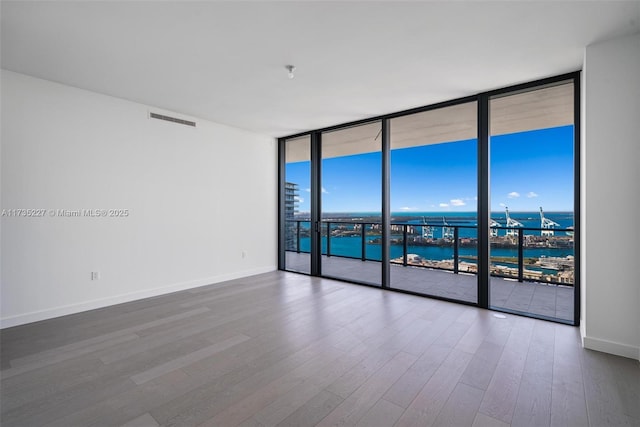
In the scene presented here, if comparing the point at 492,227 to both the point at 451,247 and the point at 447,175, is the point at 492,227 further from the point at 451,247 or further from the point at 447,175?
the point at 447,175

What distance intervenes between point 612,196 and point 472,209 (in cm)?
280

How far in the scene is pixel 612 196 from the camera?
2430 millimetres

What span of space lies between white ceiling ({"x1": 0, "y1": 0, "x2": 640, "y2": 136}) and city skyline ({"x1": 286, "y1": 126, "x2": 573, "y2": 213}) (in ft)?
7.82

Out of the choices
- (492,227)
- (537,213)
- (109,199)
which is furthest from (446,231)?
(109,199)

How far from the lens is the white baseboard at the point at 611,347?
2330 millimetres

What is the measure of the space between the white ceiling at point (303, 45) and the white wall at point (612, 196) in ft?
0.95

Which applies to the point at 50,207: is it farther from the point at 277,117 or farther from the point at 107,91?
the point at 277,117

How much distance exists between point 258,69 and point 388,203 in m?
2.53

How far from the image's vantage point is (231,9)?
2023mm

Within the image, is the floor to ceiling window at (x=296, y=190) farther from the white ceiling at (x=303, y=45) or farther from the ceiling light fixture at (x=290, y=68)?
the ceiling light fixture at (x=290, y=68)

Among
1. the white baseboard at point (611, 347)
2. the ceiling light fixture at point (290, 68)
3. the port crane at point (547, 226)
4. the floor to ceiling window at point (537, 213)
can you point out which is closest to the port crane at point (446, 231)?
the floor to ceiling window at point (537, 213)

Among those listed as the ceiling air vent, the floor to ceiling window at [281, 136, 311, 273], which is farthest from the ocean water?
the ceiling air vent

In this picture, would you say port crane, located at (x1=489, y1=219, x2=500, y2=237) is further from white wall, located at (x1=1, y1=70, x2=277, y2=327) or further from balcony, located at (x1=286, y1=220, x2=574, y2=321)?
white wall, located at (x1=1, y1=70, x2=277, y2=327)

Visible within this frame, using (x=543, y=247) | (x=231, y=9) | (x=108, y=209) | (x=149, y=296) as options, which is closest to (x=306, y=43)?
(x=231, y=9)
